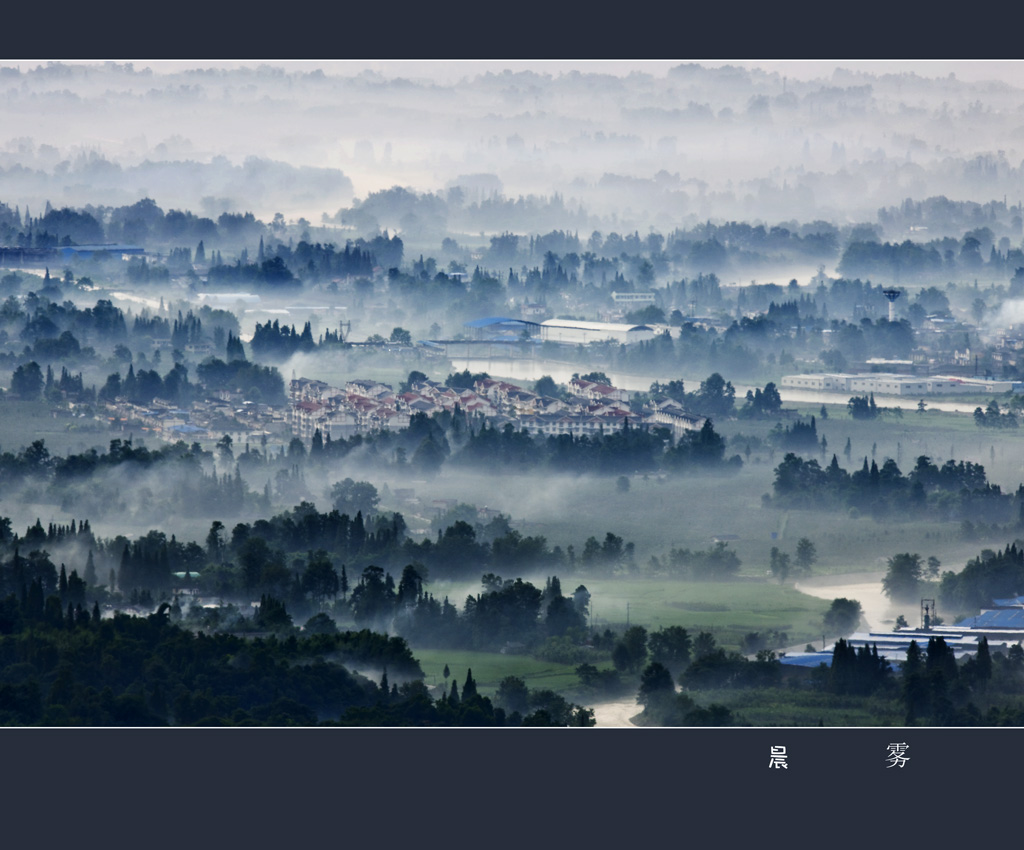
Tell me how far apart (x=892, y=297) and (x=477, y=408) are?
32.9 ft

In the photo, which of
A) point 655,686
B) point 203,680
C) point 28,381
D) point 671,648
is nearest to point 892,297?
point 28,381

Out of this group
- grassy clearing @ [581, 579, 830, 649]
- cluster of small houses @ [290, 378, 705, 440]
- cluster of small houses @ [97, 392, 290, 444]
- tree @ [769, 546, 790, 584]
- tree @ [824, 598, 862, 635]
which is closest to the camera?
tree @ [824, 598, 862, 635]

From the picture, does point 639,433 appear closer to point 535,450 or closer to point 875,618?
point 535,450

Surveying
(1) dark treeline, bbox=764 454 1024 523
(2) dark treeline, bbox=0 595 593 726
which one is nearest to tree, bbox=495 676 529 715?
(2) dark treeline, bbox=0 595 593 726

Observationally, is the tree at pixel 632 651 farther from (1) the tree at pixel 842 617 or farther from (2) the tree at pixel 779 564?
(2) the tree at pixel 779 564

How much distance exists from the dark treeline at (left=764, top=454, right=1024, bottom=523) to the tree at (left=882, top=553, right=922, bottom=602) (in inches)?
96.6

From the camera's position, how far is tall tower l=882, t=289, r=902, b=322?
98.2ft

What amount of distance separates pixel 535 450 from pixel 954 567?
5.29m

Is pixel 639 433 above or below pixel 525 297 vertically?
below

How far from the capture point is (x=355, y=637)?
13547 millimetres

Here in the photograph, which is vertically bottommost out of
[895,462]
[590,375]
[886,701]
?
[886,701]

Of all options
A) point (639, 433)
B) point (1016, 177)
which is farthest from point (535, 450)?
point (1016, 177)
